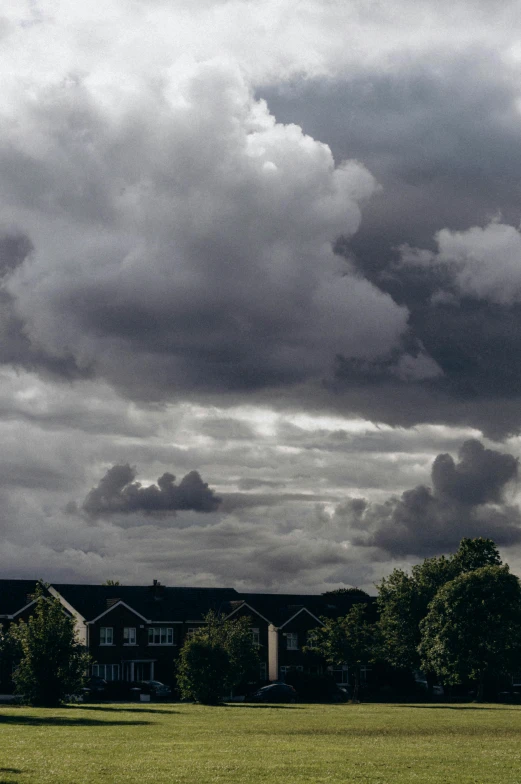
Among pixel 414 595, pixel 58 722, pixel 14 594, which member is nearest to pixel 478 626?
pixel 414 595

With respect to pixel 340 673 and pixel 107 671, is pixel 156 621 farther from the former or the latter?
pixel 340 673

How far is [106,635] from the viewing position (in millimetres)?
103812

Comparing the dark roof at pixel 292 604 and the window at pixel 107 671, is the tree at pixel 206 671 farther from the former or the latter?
the dark roof at pixel 292 604

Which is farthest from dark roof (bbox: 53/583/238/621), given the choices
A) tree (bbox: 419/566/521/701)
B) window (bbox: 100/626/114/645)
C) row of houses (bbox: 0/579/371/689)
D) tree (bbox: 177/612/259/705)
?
tree (bbox: 419/566/521/701)

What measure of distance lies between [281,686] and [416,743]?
171 feet

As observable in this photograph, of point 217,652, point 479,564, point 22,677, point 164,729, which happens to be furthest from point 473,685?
point 164,729

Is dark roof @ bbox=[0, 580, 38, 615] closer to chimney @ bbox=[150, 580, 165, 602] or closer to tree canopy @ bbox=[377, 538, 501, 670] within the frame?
chimney @ bbox=[150, 580, 165, 602]

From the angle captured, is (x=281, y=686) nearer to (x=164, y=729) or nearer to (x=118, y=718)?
Result: (x=118, y=718)

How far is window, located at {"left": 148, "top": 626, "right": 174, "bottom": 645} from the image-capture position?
107 meters

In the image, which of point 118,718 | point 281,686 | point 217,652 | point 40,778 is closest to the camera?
point 40,778

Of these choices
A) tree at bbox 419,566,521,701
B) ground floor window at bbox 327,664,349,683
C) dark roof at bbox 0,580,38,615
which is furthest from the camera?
ground floor window at bbox 327,664,349,683

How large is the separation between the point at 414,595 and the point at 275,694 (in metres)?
20.6

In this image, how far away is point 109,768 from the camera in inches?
1073

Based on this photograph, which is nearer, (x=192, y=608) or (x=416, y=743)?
(x=416, y=743)
